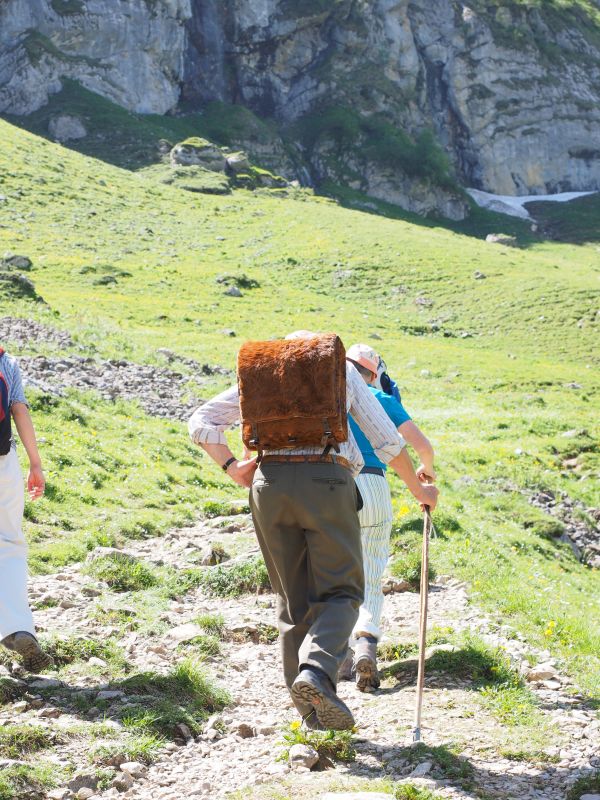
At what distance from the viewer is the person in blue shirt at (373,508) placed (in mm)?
7203

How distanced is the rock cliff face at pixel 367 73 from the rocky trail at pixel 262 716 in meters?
97.0

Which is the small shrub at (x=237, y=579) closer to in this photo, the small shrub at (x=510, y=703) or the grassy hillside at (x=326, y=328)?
the grassy hillside at (x=326, y=328)

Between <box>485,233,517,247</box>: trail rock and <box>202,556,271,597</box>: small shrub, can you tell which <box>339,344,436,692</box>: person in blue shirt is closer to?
<box>202,556,271,597</box>: small shrub

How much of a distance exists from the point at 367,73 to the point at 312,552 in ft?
419

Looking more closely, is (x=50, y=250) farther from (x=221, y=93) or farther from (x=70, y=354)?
(x=221, y=93)

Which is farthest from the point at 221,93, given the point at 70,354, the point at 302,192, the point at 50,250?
the point at 70,354

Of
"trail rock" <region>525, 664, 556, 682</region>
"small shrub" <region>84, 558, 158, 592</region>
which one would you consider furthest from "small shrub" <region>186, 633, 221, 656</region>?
"trail rock" <region>525, 664, 556, 682</region>

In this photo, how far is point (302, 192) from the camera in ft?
287

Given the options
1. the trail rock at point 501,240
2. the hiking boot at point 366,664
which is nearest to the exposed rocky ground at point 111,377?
the hiking boot at point 366,664

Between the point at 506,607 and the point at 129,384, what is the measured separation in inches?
611

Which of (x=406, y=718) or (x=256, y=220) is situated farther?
(x=256, y=220)

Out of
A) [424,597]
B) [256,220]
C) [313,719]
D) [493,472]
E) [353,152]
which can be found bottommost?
[493,472]

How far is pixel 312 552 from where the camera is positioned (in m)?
5.83

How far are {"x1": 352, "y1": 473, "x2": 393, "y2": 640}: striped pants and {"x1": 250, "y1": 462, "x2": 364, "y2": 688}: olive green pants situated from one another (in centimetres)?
158
